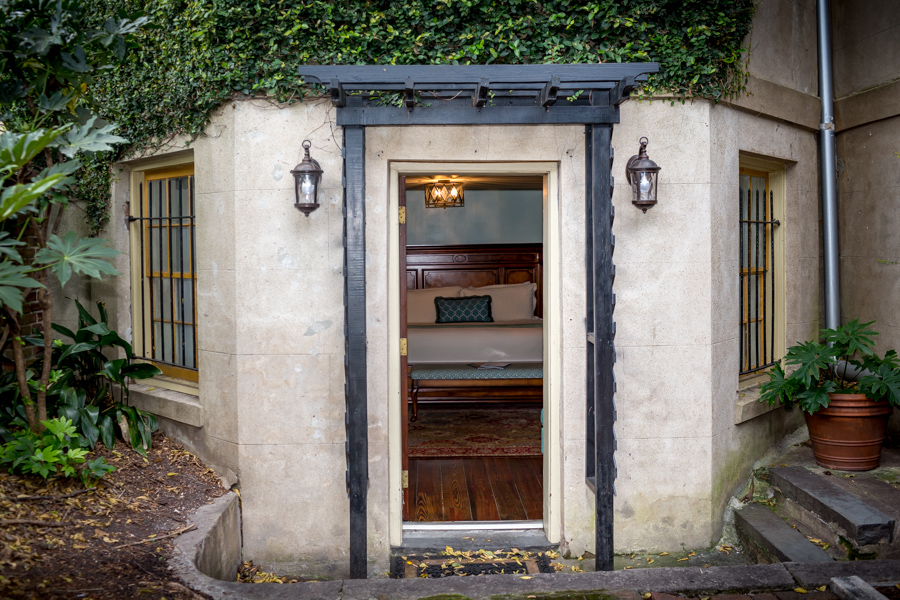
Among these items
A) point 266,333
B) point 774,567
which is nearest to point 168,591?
point 266,333

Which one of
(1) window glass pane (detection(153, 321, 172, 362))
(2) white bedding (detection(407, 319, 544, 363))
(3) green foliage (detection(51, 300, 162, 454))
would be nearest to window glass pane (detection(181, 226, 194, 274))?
(1) window glass pane (detection(153, 321, 172, 362))

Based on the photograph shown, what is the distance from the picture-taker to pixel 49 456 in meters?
3.53

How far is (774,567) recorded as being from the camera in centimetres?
330

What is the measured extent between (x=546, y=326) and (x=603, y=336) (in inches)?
23.4

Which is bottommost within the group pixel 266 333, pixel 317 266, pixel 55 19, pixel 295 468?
pixel 295 468

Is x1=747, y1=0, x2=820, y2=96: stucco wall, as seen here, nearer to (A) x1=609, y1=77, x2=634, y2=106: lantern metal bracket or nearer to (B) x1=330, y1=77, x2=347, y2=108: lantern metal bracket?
(A) x1=609, y1=77, x2=634, y2=106: lantern metal bracket

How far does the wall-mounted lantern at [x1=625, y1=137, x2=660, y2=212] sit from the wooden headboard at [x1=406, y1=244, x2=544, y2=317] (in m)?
5.59

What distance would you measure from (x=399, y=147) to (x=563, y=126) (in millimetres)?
1027

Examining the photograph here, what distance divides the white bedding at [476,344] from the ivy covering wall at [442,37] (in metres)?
3.97

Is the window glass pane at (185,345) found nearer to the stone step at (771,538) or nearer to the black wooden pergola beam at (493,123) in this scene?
the black wooden pergola beam at (493,123)

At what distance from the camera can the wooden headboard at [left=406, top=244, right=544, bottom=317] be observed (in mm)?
9531

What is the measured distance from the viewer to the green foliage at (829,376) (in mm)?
4102

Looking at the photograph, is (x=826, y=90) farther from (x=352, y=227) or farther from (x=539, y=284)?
(x=539, y=284)

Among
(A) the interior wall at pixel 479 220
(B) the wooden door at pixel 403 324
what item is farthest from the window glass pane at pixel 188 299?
(A) the interior wall at pixel 479 220
